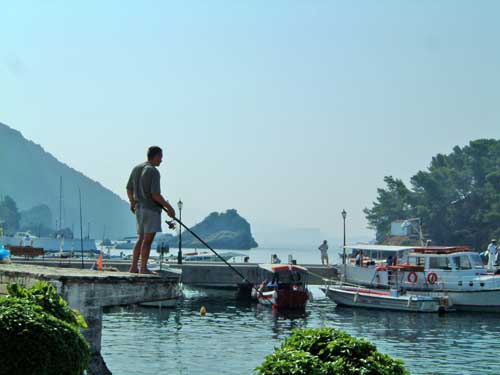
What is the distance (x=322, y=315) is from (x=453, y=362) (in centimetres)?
1617

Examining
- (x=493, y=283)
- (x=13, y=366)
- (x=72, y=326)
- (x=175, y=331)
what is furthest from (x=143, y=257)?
(x=493, y=283)

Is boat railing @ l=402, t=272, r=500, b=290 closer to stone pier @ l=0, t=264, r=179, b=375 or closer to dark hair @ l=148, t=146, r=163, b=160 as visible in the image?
dark hair @ l=148, t=146, r=163, b=160

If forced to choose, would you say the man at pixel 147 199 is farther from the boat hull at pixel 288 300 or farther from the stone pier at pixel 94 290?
the boat hull at pixel 288 300

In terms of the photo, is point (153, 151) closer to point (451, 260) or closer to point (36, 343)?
point (36, 343)

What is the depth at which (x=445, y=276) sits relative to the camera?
46.5 m

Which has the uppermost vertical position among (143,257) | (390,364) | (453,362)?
(143,257)

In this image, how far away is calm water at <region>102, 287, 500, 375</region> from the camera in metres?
26.3

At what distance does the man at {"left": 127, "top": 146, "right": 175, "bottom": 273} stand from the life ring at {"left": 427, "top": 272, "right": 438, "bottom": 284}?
35.8 meters

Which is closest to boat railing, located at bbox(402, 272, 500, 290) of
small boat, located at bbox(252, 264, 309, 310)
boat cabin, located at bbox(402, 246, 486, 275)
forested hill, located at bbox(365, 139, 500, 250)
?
boat cabin, located at bbox(402, 246, 486, 275)

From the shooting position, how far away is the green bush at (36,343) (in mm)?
7449

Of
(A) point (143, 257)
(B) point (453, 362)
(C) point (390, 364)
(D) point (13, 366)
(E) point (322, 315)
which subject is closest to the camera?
(D) point (13, 366)

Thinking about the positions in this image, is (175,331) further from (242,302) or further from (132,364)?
(242,302)

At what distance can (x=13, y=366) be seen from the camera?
7426mm

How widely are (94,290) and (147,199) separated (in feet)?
7.45
